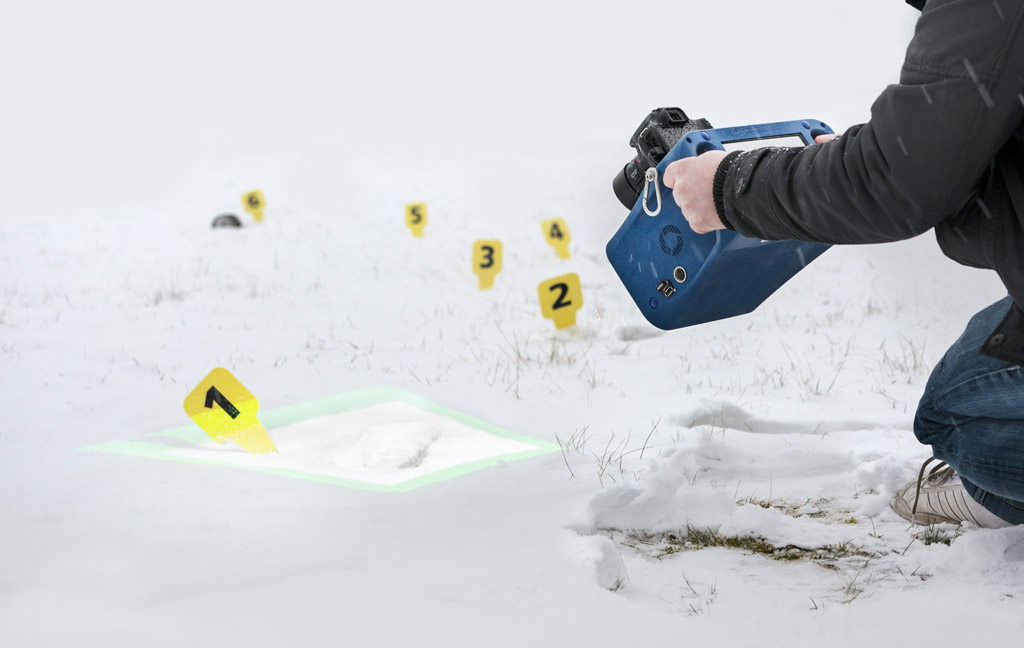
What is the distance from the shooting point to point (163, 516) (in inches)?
60.7

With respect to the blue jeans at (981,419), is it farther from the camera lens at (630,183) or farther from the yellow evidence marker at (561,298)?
the yellow evidence marker at (561,298)

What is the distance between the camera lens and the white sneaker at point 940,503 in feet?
5.17

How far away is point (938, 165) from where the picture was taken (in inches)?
39.6

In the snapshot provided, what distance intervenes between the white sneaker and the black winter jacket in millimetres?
537

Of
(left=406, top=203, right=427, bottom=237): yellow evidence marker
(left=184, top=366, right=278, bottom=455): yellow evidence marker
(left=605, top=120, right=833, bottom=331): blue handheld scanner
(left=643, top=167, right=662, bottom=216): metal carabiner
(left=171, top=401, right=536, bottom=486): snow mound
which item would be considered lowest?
(left=171, top=401, right=536, bottom=486): snow mound

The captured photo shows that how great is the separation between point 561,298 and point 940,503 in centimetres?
202

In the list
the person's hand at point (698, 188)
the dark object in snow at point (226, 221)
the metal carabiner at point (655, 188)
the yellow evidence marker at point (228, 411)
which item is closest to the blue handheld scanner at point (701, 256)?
the metal carabiner at point (655, 188)

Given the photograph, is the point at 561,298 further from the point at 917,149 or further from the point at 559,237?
the point at 559,237

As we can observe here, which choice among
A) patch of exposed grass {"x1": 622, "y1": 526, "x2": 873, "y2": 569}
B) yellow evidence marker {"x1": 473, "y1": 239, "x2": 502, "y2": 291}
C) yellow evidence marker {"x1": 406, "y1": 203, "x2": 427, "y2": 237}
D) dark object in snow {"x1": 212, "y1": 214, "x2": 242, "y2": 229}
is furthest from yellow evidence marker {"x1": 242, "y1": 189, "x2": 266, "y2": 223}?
patch of exposed grass {"x1": 622, "y1": 526, "x2": 873, "y2": 569}

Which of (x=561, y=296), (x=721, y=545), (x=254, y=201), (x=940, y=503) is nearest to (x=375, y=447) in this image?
(x=721, y=545)

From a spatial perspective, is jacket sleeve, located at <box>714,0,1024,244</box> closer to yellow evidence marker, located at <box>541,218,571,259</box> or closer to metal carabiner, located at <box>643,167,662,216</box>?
metal carabiner, located at <box>643,167,662,216</box>

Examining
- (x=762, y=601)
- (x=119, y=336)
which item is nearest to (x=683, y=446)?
(x=762, y=601)

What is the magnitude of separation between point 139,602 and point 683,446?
4.41 feet

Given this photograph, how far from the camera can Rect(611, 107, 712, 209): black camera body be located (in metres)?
1.69
